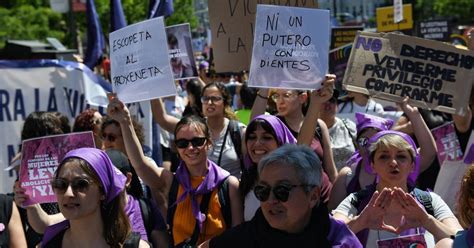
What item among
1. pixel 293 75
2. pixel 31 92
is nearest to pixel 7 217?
pixel 293 75

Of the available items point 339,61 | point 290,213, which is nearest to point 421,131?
point 290,213

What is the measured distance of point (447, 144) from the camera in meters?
5.11

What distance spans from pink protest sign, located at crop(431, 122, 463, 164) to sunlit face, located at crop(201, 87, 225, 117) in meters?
1.60

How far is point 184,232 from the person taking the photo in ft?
13.6

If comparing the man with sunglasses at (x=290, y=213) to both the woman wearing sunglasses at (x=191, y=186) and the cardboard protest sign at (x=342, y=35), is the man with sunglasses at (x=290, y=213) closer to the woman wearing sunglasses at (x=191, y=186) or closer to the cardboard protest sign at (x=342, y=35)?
the woman wearing sunglasses at (x=191, y=186)

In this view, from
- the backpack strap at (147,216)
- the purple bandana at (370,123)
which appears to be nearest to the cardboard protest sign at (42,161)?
the backpack strap at (147,216)

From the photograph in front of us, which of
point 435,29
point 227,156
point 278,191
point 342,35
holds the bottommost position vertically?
point 227,156

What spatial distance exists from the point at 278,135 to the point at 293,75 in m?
0.54

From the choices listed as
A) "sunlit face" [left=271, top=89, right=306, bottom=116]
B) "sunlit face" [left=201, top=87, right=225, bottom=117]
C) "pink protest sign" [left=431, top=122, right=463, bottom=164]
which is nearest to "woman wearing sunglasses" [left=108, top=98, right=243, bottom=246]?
"sunlit face" [left=271, top=89, right=306, bottom=116]

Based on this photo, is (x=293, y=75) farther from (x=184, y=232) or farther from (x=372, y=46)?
(x=184, y=232)

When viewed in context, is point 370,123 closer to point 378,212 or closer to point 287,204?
point 378,212

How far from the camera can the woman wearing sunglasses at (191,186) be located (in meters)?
4.12

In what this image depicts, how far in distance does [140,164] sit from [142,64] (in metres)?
0.81

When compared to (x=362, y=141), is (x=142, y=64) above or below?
above
